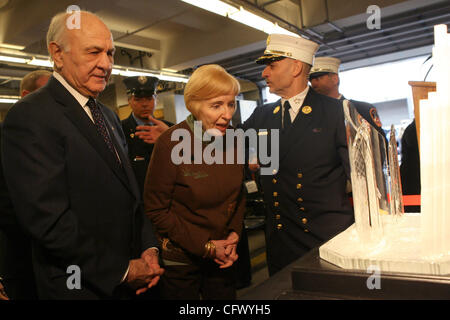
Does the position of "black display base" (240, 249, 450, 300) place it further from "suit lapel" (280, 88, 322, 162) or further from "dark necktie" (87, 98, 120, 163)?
"suit lapel" (280, 88, 322, 162)

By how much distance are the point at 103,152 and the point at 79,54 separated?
339 mm

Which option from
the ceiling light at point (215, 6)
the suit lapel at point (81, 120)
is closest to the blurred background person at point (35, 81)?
the suit lapel at point (81, 120)

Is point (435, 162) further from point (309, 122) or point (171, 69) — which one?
point (171, 69)

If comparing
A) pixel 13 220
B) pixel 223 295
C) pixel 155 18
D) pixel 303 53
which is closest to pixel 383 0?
pixel 155 18

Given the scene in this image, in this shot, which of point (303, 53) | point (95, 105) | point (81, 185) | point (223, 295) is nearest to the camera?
point (81, 185)

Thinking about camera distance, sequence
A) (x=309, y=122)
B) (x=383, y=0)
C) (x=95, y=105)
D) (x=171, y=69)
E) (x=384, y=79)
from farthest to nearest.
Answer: (x=384, y=79) → (x=171, y=69) → (x=383, y=0) → (x=309, y=122) → (x=95, y=105)

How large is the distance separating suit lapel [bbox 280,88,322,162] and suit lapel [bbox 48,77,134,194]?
2.69 feet

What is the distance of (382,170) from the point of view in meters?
0.89

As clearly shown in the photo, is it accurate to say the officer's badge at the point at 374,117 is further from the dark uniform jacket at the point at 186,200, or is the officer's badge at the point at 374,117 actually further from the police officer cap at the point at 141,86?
the police officer cap at the point at 141,86

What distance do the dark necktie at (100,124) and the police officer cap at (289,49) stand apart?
3.13ft

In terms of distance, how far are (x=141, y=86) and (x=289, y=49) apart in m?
1.54

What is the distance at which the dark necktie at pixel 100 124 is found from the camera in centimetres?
131

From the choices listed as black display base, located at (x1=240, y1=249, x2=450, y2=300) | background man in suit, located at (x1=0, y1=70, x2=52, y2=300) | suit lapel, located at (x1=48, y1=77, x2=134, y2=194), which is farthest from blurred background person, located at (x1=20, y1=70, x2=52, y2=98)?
black display base, located at (x1=240, y1=249, x2=450, y2=300)

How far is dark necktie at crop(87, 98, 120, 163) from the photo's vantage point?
1.31 meters
